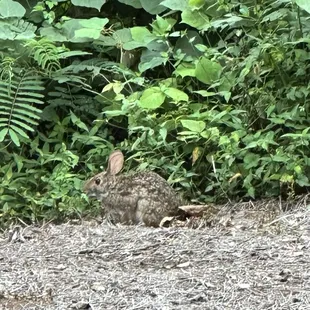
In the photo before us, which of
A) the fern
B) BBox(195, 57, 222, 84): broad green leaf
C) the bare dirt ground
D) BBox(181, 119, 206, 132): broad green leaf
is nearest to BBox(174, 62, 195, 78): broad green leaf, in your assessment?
BBox(195, 57, 222, 84): broad green leaf

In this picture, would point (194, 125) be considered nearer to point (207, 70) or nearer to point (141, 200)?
point (207, 70)

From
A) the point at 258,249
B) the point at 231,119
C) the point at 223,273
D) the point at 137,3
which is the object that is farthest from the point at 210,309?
the point at 137,3

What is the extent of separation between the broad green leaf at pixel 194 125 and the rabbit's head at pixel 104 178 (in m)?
0.59

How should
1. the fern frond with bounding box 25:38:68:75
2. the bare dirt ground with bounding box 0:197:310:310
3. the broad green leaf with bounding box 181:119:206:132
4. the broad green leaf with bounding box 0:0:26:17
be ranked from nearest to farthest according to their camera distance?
1. the bare dirt ground with bounding box 0:197:310:310
2. the broad green leaf with bounding box 181:119:206:132
3. the fern frond with bounding box 25:38:68:75
4. the broad green leaf with bounding box 0:0:26:17

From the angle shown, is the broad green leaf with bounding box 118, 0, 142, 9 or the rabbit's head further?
the broad green leaf with bounding box 118, 0, 142, 9

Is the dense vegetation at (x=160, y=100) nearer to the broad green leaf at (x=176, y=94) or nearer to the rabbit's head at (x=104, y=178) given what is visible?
the broad green leaf at (x=176, y=94)

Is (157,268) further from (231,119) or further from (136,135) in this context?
(136,135)

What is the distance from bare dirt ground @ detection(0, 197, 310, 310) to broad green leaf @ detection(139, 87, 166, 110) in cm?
138

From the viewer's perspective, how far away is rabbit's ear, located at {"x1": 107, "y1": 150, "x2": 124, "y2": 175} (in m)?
7.14

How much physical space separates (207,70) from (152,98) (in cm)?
56

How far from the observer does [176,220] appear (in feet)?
21.9

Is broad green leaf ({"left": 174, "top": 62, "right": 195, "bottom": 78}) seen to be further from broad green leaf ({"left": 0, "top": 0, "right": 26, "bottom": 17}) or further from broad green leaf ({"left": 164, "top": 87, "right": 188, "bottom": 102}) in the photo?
broad green leaf ({"left": 0, "top": 0, "right": 26, "bottom": 17})

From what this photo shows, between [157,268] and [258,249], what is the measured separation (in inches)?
25.3

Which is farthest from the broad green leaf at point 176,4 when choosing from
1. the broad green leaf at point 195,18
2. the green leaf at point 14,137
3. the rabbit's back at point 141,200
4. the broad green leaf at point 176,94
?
the rabbit's back at point 141,200
